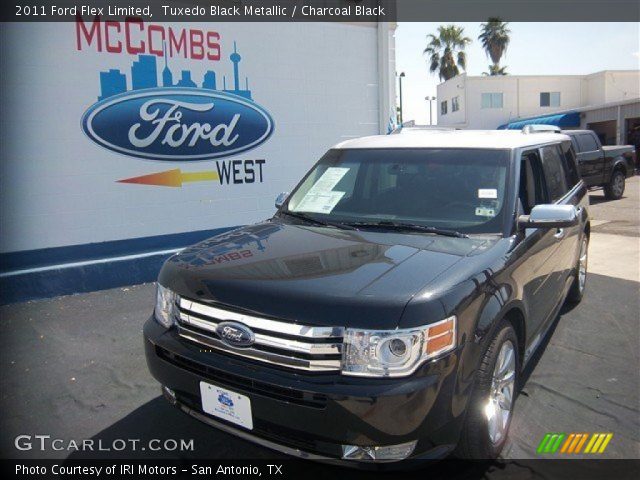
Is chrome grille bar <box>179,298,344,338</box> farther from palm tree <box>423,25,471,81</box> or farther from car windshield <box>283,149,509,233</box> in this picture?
palm tree <box>423,25,471,81</box>

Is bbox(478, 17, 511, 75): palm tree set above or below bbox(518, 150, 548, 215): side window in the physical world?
above

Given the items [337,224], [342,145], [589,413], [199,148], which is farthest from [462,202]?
[199,148]

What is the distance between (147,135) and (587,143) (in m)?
12.1

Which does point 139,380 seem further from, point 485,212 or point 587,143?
point 587,143

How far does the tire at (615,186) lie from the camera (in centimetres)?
1489

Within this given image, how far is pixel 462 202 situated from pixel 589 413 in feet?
5.44

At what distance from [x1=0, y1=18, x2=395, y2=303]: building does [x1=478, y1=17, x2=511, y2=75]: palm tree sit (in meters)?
48.5

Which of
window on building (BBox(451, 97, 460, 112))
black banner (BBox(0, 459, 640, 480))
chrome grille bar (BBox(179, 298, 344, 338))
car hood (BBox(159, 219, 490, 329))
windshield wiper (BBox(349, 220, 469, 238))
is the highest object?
window on building (BBox(451, 97, 460, 112))

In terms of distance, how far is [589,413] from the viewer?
3.54m

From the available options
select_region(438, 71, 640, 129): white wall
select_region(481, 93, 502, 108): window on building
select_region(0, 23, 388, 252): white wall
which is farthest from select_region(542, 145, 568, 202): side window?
select_region(481, 93, 502, 108): window on building

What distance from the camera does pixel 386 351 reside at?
7.57 feet

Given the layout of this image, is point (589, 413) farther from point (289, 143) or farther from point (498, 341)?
point (289, 143)

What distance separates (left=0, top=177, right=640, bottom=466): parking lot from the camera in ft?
10.8

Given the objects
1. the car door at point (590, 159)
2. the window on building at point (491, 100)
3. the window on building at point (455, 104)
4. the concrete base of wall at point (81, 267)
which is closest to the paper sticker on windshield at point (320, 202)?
the concrete base of wall at point (81, 267)
